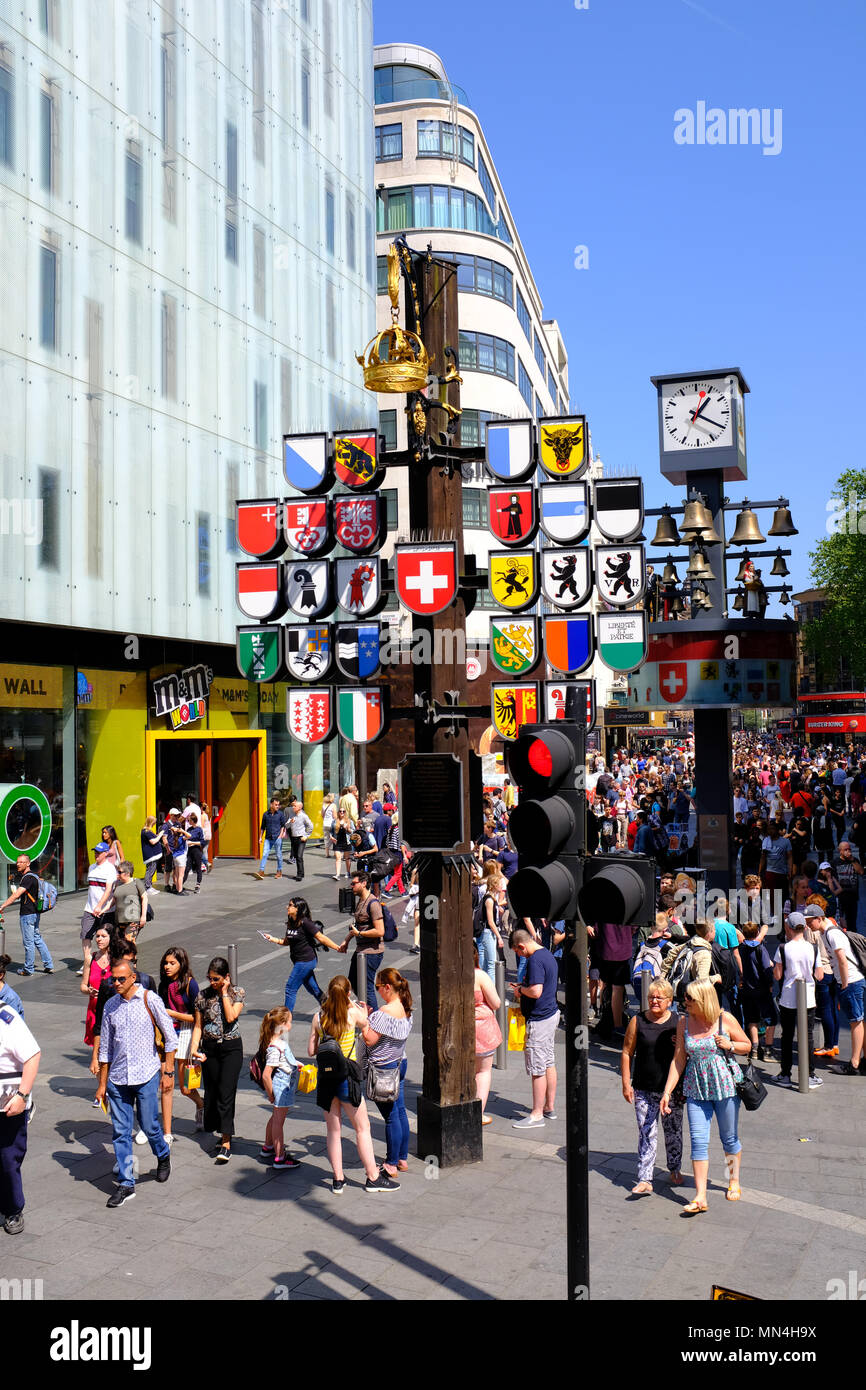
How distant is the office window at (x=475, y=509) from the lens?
4750 cm

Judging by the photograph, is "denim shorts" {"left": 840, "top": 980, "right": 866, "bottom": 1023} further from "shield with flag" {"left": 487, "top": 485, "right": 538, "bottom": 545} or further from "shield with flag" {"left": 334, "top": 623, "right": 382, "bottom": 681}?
"shield with flag" {"left": 334, "top": 623, "right": 382, "bottom": 681}

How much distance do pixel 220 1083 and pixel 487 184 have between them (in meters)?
52.5

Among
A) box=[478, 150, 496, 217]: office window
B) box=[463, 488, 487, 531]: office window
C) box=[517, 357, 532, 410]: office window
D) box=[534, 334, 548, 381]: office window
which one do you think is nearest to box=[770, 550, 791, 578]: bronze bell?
box=[463, 488, 487, 531]: office window

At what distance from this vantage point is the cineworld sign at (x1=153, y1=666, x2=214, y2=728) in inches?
1015

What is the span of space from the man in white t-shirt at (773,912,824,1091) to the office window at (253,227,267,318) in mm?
21581

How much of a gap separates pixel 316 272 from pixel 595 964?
23.8 meters

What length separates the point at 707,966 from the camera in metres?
9.96

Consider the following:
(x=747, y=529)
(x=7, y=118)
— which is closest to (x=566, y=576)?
(x=747, y=529)

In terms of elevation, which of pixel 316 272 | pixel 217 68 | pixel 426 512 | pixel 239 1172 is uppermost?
pixel 217 68

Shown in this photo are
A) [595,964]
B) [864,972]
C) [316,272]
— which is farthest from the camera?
[316,272]

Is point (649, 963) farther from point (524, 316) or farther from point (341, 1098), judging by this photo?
point (524, 316)

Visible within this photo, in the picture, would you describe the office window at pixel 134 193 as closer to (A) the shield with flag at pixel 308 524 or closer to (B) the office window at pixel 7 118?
(B) the office window at pixel 7 118
